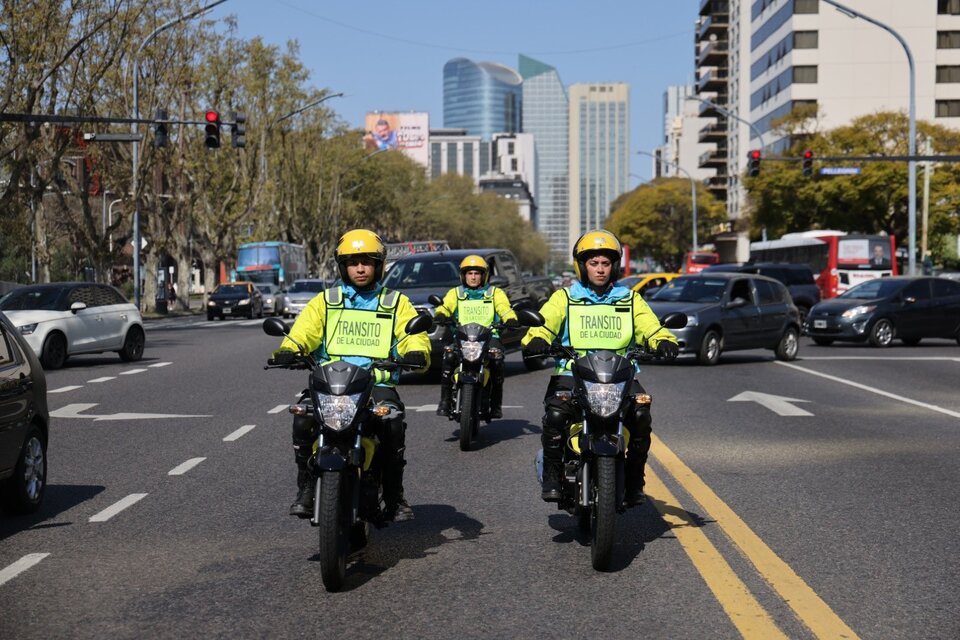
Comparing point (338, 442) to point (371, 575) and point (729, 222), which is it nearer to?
point (371, 575)

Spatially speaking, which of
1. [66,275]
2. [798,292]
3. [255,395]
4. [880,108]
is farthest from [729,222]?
[255,395]

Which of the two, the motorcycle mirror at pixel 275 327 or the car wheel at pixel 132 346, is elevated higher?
the motorcycle mirror at pixel 275 327

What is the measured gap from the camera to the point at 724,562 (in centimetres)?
639

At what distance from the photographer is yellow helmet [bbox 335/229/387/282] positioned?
6383mm

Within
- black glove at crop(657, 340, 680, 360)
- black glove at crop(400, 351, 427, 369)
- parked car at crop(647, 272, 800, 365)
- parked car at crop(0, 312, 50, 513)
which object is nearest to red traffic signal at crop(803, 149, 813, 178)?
parked car at crop(647, 272, 800, 365)

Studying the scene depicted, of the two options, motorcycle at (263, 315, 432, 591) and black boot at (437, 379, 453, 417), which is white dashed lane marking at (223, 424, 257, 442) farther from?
motorcycle at (263, 315, 432, 591)

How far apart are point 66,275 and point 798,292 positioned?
5341 centimetres

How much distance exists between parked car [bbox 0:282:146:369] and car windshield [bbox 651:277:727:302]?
9.48 metres

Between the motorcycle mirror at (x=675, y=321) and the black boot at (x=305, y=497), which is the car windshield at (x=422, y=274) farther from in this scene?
the black boot at (x=305, y=497)

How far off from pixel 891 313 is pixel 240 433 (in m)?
18.7

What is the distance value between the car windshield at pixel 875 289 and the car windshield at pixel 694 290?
6247 millimetres

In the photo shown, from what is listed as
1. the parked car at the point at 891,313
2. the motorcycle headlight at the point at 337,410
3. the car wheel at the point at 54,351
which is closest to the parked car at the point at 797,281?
the parked car at the point at 891,313

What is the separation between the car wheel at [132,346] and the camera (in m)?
23.2

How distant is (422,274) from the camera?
1902cm
